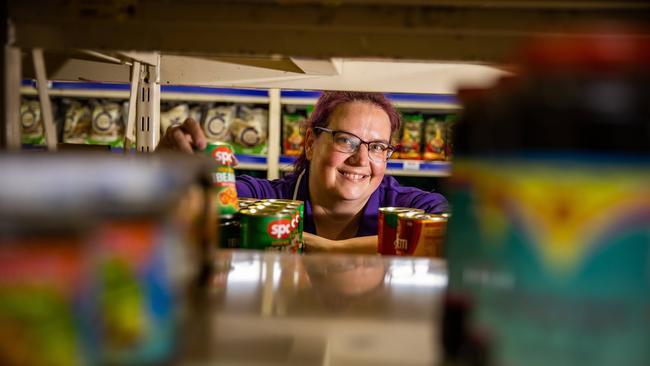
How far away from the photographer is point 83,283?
401mm

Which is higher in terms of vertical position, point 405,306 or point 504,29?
point 504,29

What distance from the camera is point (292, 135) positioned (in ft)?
11.6

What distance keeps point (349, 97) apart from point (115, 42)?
1874 mm

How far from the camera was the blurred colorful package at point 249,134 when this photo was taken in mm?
3539

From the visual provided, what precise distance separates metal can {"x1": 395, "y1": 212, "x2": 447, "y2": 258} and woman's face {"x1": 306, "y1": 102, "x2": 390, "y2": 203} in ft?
4.21

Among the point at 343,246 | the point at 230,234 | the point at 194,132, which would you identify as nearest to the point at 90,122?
the point at 343,246

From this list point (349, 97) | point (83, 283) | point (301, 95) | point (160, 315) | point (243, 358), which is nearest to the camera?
point (83, 283)

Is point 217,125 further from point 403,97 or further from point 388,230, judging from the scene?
point 388,230

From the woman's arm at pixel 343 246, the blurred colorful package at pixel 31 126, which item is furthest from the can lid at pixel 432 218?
the blurred colorful package at pixel 31 126

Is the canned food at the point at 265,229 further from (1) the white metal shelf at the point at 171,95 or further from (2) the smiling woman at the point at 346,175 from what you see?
(1) the white metal shelf at the point at 171,95

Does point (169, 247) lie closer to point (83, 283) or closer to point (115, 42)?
point (83, 283)

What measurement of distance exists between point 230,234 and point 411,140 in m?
2.43

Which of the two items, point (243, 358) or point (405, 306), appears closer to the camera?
point (243, 358)

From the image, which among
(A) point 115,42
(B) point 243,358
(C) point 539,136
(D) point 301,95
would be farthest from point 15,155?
(D) point 301,95
